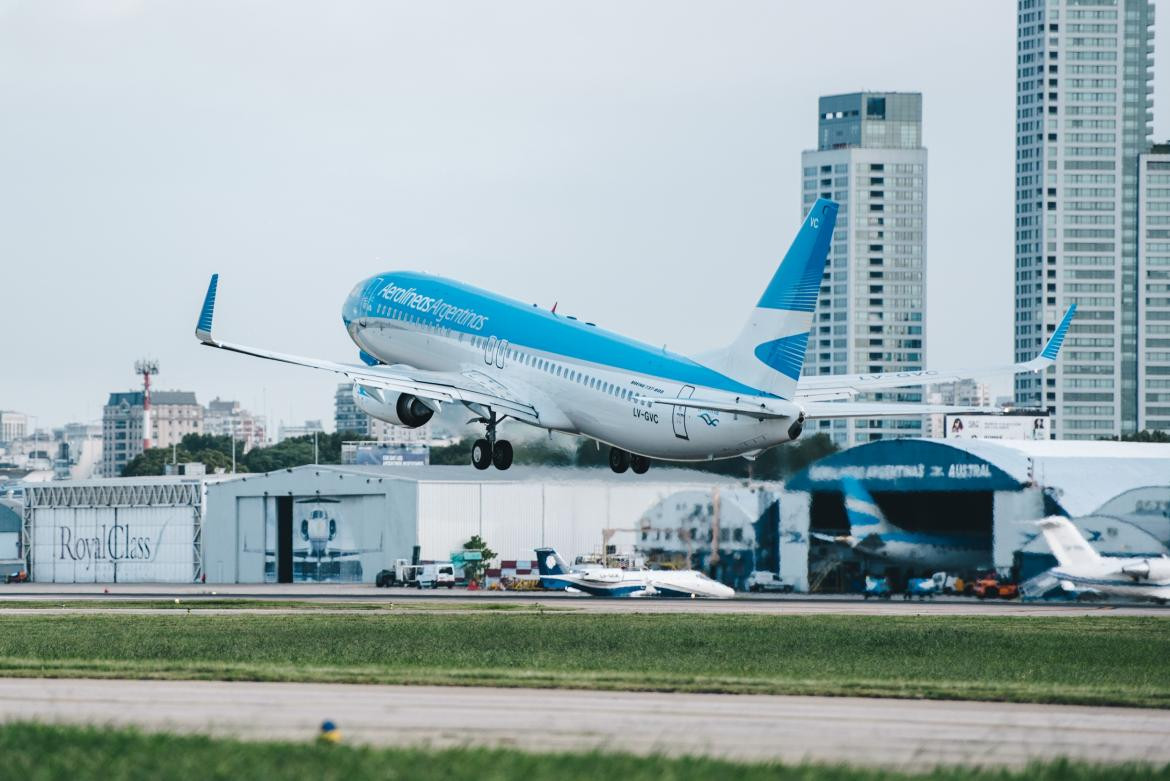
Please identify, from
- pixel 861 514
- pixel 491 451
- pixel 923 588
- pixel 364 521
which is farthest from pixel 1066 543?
pixel 364 521

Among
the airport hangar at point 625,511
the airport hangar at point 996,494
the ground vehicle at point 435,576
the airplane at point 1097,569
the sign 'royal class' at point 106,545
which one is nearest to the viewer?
the airplane at point 1097,569

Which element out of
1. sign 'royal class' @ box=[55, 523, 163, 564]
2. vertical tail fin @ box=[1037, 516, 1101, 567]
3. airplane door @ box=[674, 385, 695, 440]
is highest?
airplane door @ box=[674, 385, 695, 440]

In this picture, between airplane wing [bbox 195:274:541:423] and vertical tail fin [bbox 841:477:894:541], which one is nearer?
airplane wing [bbox 195:274:541:423]

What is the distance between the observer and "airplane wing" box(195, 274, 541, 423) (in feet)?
216

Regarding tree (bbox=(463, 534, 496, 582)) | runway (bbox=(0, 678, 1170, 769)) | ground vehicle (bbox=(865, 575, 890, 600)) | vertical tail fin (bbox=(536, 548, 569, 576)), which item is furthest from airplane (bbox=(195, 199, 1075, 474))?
tree (bbox=(463, 534, 496, 582))

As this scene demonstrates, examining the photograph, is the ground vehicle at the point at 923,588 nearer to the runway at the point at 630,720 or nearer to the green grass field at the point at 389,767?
the runway at the point at 630,720

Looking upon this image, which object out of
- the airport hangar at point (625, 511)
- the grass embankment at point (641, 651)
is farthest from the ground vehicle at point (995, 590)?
the grass embankment at point (641, 651)

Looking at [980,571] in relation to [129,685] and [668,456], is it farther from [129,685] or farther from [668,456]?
[129,685]

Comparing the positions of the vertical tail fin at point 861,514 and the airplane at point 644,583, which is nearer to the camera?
the airplane at point 644,583

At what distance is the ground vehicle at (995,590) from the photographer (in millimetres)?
107375

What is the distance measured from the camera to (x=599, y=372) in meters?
65.1

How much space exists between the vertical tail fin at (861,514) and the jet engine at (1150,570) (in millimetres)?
21182

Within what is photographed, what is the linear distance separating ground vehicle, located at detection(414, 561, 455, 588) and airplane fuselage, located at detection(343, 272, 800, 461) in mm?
48714

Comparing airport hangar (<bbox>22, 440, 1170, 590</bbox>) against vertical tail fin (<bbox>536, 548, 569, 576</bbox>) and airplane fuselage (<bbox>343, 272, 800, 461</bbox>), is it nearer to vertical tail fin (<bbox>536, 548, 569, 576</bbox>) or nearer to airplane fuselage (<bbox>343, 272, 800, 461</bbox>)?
vertical tail fin (<bbox>536, 548, 569, 576</bbox>)
